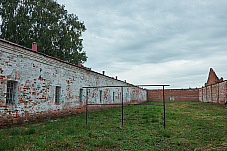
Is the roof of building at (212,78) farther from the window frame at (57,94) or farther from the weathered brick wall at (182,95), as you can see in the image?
the window frame at (57,94)

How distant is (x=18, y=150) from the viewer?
5.00 m

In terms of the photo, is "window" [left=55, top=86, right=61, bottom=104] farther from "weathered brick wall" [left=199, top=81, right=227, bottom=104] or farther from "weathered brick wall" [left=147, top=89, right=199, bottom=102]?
"weathered brick wall" [left=147, top=89, right=199, bottom=102]

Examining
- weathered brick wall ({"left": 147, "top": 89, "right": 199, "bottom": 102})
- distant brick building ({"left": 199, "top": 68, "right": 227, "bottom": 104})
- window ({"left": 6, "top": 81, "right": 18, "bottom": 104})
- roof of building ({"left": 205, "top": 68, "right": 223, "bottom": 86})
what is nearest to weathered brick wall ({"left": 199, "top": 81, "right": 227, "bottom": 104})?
distant brick building ({"left": 199, "top": 68, "right": 227, "bottom": 104})

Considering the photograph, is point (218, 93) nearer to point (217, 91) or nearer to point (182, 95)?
point (217, 91)

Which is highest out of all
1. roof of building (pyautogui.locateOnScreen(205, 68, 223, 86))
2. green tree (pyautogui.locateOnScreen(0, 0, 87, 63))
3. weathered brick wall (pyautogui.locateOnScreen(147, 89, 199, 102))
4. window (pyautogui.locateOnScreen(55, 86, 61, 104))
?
green tree (pyautogui.locateOnScreen(0, 0, 87, 63))

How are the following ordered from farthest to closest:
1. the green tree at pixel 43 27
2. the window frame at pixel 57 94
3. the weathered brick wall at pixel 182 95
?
the weathered brick wall at pixel 182 95 → the green tree at pixel 43 27 → the window frame at pixel 57 94

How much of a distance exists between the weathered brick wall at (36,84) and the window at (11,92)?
7.1 inches

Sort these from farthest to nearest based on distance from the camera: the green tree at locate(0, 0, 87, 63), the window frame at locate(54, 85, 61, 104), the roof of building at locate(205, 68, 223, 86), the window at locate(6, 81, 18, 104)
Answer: the roof of building at locate(205, 68, 223, 86), the green tree at locate(0, 0, 87, 63), the window frame at locate(54, 85, 61, 104), the window at locate(6, 81, 18, 104)

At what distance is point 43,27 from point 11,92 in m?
17.0

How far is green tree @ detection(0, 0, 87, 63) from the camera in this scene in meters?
21.6

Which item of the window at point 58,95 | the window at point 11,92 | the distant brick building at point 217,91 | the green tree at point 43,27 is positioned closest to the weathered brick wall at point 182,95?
the distant brick building at point 217,91

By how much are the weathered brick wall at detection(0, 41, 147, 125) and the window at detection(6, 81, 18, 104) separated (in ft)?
0.59

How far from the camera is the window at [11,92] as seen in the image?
29.0 ft

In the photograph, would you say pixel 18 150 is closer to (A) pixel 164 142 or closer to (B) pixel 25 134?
(B) pixel 25 134
